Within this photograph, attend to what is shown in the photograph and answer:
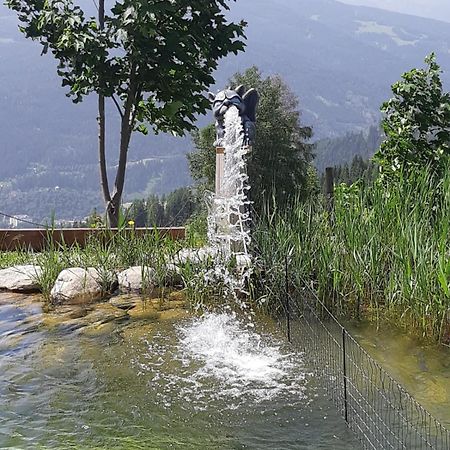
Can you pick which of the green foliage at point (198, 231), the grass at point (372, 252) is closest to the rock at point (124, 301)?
the green foliage at point (198, 231)

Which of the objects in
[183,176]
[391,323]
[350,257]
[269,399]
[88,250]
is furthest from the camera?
[183,176]

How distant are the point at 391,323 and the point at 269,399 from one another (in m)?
1.52

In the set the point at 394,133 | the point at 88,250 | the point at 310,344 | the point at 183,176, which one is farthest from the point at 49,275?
the point at 183,176

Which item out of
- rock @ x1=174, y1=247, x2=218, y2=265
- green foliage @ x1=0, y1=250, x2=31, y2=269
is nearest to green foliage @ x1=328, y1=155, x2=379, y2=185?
rock @ x1=174, y1=247, x2=218, y2=265

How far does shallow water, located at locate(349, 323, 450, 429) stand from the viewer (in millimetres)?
3340

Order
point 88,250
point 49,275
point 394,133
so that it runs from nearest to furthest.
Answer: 1. point 49,275
2. point 88,250
3. point 394,133

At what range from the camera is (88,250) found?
6.28 metres

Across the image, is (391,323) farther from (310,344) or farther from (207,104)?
(207,104)

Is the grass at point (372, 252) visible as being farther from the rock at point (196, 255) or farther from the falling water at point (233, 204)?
the rock at point (196, 255)

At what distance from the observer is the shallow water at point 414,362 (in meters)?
3.34

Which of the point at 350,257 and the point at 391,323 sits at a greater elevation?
the point at 350,257

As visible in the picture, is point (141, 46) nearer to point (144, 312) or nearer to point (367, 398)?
point (144, 312)

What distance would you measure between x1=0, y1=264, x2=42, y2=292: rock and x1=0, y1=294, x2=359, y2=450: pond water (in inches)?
42.1

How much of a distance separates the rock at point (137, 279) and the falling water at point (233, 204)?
25.5 inches
